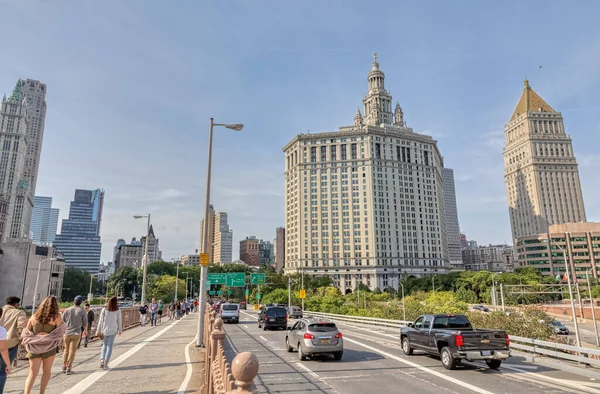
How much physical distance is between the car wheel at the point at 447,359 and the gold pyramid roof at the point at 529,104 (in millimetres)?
207522

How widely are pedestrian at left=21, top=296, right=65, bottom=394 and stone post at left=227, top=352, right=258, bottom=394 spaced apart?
616 cm

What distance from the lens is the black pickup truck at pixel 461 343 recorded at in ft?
38.6

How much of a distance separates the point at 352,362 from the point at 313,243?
142 m

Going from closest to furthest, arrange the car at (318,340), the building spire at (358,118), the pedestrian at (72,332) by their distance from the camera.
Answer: the pedestrian at (72,332) → the car at (318,340) → the building spire at (358,118)

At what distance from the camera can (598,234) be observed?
136500mm

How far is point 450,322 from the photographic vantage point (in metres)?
14.0

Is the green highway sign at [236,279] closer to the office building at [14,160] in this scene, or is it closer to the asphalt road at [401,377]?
the asphalt road at [401,377]

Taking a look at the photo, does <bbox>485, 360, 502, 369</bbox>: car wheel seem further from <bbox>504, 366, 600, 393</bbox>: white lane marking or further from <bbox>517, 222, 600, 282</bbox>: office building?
<bbox>517, 222, 600, 282</bbox>: office building

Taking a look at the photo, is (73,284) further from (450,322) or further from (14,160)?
(450,322)

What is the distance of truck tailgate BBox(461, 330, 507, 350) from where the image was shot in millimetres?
11805

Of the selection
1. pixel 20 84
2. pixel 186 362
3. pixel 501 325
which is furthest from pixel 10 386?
pixel 20 84

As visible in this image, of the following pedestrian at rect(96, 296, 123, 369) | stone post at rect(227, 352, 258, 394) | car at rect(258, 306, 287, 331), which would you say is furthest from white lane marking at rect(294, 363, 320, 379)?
car at rect(258, 306, 287, 331)

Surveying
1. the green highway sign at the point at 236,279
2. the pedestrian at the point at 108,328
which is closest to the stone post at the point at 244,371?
the pedestrian at the point at 108,328

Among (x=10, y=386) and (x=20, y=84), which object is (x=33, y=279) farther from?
(x=20, y=84)
